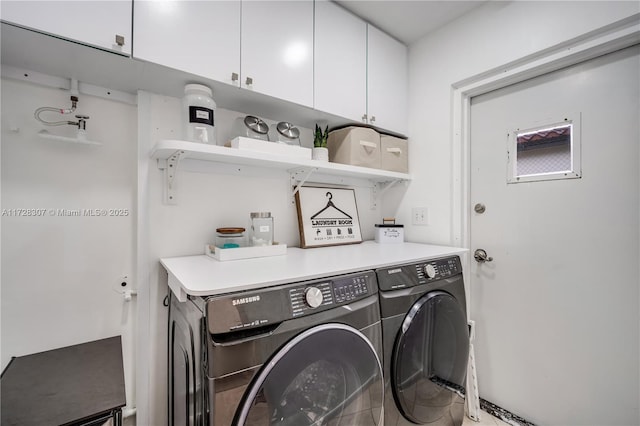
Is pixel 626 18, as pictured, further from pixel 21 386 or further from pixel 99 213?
pixel 21 386

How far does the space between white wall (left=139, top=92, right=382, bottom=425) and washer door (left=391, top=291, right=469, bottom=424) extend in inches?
40.0

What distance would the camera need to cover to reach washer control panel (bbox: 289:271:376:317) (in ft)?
2.85

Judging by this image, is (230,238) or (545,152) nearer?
(230,238)

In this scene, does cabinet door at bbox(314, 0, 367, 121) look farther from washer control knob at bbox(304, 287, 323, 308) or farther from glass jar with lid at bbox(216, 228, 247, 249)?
washer control knob at bbox(304, 287, 323, 308)

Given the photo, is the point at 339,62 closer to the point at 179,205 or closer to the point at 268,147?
the point at 268,147

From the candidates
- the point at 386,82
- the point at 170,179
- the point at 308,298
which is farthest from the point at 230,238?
the point at 386,82

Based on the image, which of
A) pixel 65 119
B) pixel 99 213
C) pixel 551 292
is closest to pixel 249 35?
pixel 65 119

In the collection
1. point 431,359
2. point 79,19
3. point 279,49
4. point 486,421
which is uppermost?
point 279,49

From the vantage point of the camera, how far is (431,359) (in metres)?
1.27

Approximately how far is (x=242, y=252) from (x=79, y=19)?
3.39 ft

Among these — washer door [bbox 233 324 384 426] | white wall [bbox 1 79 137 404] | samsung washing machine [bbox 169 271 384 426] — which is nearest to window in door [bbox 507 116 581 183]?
samsung washing machine [bbox 169 271 384 426]

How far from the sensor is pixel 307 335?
2.75 feet

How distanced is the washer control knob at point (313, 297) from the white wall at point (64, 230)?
98 centimetres

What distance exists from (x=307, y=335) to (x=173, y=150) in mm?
939
